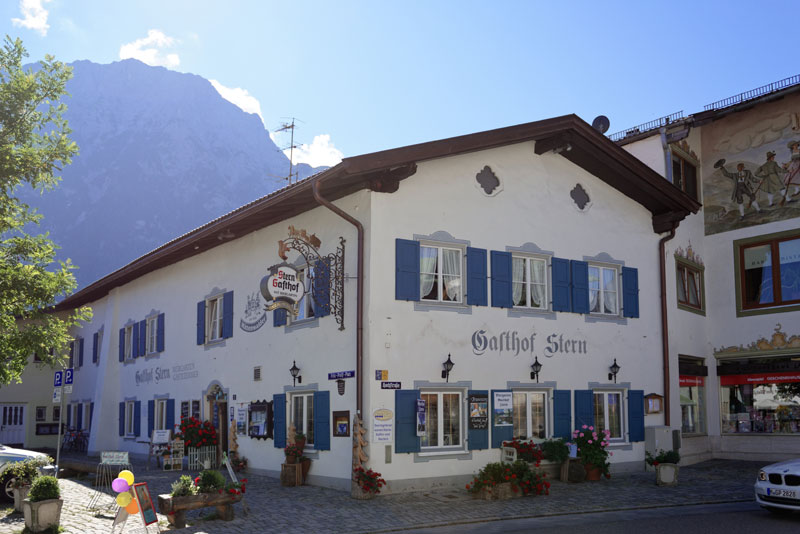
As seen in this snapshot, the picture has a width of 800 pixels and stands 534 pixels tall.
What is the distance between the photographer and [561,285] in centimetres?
1722

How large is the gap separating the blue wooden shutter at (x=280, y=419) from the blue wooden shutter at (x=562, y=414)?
582 cm

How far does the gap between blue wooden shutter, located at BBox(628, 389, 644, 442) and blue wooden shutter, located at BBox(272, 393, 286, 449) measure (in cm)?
794

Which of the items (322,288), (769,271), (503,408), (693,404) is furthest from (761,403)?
(322,288)

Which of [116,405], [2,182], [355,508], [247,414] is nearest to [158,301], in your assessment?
[116,405]

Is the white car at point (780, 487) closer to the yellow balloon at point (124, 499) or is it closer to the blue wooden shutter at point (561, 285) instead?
the blue wooden shutter at point (561, 285)

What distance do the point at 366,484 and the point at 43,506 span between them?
5254 mm

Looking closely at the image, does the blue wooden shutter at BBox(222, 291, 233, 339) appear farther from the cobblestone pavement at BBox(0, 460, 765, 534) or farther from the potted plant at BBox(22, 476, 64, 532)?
the potted plant at BBox(22, 476, 64, 532)

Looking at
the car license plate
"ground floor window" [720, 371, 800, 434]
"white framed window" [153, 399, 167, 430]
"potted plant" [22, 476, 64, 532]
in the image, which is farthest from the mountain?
the car license plate

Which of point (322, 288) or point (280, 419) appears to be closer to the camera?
point (322, 288)

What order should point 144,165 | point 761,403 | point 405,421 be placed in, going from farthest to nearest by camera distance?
point 144,165 → point 761,403 → point 405,421

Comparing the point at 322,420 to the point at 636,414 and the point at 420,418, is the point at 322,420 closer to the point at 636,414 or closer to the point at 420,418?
the point at 420,418

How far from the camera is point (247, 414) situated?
721 inches

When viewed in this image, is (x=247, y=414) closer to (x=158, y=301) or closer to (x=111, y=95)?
(x=158, y=301)

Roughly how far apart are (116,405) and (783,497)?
72.5 feet
